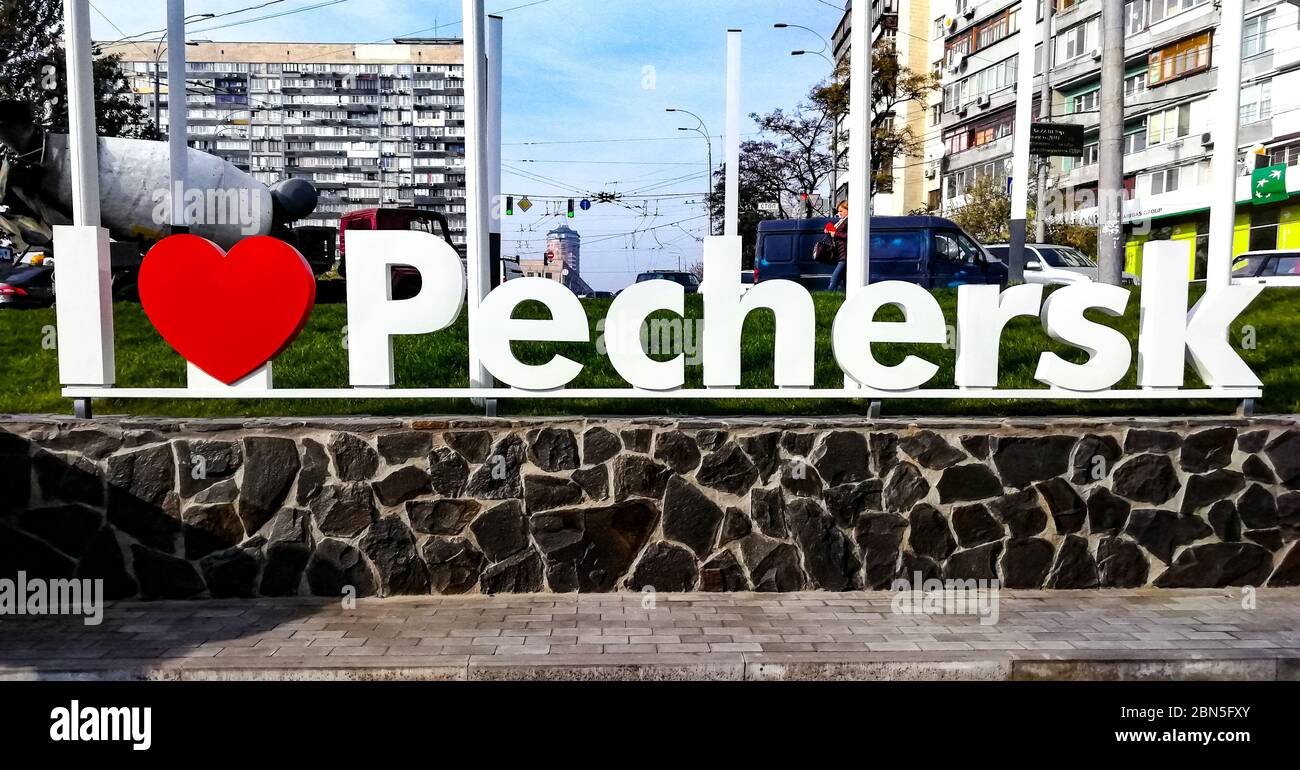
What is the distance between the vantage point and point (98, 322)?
7.06 m

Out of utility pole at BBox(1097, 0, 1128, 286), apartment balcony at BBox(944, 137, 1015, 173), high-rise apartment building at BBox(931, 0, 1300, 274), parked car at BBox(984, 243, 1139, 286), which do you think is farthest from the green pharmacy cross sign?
utility pole at BBox(1097, 0, 1128, 286)

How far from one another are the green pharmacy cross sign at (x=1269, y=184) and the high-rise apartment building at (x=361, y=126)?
7843cm

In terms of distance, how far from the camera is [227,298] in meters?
7.05

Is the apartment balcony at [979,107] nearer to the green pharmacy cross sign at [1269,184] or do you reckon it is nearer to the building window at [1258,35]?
the building window at [1258,35]

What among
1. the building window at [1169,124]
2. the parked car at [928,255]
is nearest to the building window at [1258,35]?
the building window at [1169,124]

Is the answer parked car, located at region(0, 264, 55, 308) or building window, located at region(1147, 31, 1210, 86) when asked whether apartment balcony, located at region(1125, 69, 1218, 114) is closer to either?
building window, located at region(1147, 31, 1210, 86)

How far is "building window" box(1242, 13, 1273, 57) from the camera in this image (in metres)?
35.1

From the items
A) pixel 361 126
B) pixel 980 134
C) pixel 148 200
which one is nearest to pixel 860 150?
pixel 148 200

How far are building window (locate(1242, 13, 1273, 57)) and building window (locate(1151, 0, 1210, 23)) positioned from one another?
3639 millimetres

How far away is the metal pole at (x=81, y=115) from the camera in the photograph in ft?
23.6

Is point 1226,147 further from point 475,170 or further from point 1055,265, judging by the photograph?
point 1055,265
